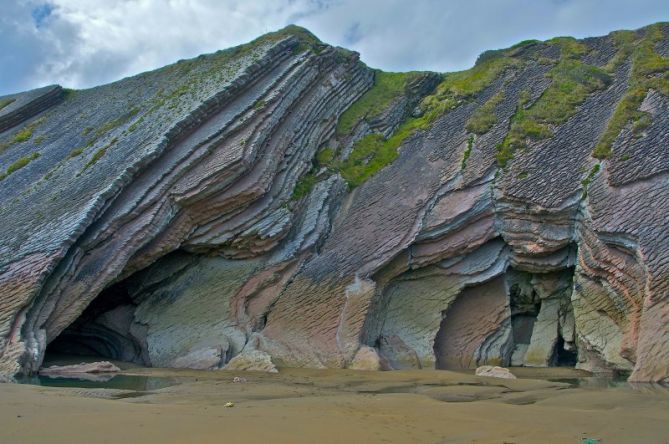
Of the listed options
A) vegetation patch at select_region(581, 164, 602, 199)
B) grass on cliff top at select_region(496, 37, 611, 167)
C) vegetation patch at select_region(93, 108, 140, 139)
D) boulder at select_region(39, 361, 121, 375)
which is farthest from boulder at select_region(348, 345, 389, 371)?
vegetation patch at select_region(93, 108, 140, 139)

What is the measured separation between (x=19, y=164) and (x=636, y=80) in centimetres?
2079

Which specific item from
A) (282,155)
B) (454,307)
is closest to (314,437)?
(454,307)

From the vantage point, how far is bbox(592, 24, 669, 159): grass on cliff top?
1891 centimetres

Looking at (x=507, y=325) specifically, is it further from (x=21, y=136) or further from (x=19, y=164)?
(x=21, y=136)

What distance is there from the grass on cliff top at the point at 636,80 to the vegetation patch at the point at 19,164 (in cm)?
1844

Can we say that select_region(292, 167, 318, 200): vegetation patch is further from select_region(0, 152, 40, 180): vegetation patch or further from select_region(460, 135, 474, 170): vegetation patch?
select_region(0, 152, 40, 180): vegetation patch

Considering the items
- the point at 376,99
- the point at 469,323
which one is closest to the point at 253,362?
the point at 469,323

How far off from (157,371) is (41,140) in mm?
13002

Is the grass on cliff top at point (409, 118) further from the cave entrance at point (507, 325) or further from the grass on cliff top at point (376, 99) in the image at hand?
the cave entrance at point (507, 325)

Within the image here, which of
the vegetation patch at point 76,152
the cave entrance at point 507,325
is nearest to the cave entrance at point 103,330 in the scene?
the vegetation patch at point 76,152

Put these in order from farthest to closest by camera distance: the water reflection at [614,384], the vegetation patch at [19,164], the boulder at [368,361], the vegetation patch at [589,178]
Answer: the vegetation patch at [19,164] < the vegetation patch at [589,178] < the boulder at [368,361] < the water reflection at [614,384]

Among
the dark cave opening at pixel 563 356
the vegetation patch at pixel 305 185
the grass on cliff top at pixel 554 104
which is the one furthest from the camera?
the vegetation patch at pixel 305 185

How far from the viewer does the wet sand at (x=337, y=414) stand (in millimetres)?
6609

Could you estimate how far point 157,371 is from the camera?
15977 mm
